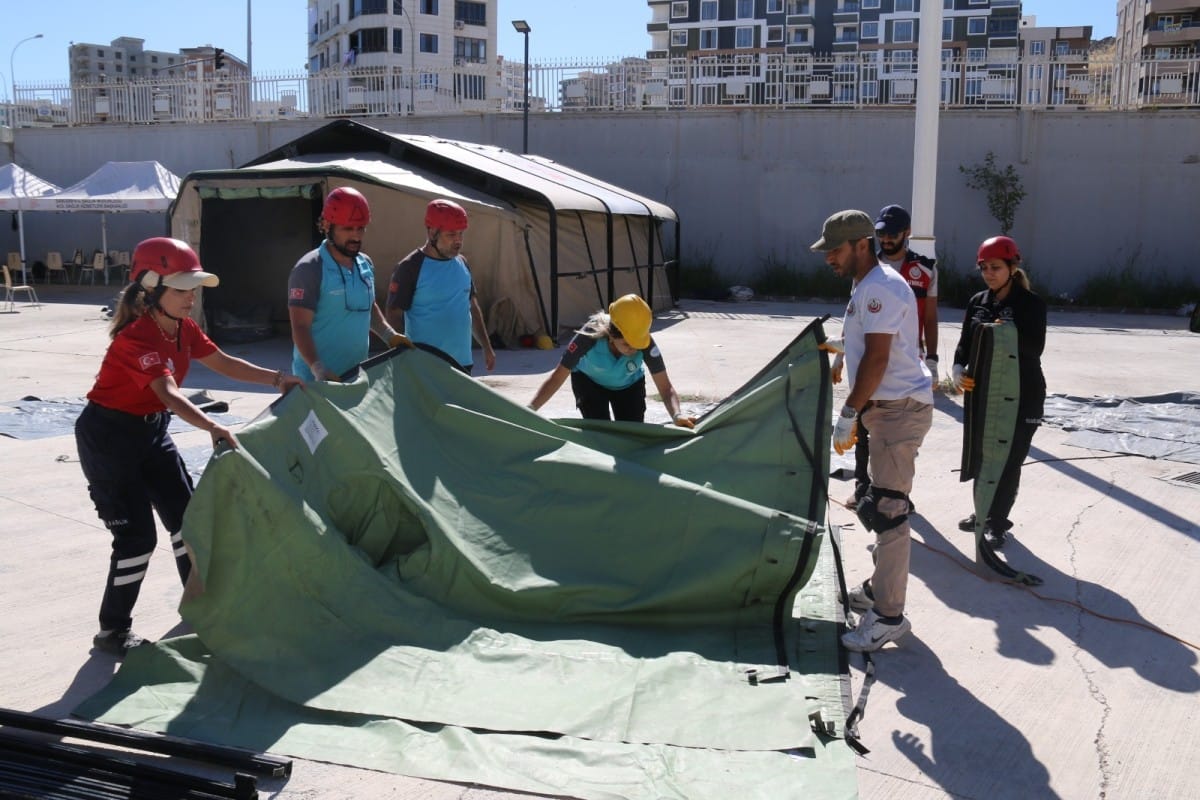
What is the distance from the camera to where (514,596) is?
13.7 ft

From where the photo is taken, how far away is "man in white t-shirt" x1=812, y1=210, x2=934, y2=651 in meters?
4.16

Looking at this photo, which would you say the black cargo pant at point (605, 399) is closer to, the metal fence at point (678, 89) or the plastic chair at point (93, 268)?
the metal fence at point (678, 89)

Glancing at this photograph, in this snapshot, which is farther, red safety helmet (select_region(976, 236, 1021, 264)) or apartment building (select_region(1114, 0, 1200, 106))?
apartment building (select_region(1114, 0, 1200, 106))


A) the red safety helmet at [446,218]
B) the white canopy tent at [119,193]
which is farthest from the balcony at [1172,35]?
the red safety helmet at [446,218]

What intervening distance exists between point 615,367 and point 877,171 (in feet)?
55.8

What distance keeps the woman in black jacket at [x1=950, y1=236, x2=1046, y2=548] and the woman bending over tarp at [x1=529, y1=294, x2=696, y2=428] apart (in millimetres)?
1556

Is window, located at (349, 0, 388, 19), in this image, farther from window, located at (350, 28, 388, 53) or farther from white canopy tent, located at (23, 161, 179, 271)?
white canopy tent, located at (23, 161, 179, 271)

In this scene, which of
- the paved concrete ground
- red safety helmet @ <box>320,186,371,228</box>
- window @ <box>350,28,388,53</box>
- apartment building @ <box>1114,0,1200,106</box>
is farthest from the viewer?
window @ <box>350,28,388,53</box>

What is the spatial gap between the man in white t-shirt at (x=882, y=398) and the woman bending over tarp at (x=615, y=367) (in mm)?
1085

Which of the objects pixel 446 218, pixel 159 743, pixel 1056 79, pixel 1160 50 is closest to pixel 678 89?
pixel 1056 79

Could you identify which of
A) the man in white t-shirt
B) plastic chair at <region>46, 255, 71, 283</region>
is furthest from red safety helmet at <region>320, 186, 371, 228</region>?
plastic chair at <region>46, 255, 71, 283</region>

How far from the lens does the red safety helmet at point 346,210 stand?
5.04 m

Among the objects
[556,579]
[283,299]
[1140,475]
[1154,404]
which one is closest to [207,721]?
[556,579]

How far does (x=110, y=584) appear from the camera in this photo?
4121mm
